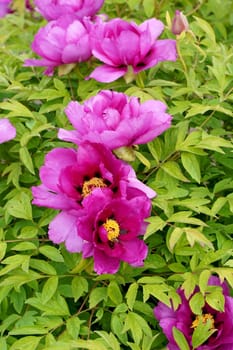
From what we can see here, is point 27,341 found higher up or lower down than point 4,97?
lower down

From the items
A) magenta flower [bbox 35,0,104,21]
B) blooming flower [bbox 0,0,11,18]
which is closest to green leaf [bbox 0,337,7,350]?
magenta flower [bbox 35,0,104,21]

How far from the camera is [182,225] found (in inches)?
48.0

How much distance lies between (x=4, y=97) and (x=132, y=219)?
0.56 meters

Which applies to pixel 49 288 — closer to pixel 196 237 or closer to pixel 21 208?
pixel 21 208

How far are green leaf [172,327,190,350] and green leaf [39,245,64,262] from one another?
0.23 m

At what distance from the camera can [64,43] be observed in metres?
1.38

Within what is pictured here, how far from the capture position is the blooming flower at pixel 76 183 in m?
1.10

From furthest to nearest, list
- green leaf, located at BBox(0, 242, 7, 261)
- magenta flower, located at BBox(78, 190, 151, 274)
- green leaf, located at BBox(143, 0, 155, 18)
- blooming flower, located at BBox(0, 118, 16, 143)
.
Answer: green leaf, located at BBox(143, 0, 155, 18)
blooming flower, located at BBox(0, 118, 16, 143)
green leaf, located at BBox(0, 242, 7, 261)
magenta flower, located at BBox(78, 190, 151, 274)

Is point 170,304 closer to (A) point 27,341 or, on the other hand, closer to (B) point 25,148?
(A) point 27,341

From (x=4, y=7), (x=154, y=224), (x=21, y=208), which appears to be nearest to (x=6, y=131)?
(x=21, y=208)

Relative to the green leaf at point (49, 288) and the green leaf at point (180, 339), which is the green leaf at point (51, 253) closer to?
the green leaf at point (49, 288)

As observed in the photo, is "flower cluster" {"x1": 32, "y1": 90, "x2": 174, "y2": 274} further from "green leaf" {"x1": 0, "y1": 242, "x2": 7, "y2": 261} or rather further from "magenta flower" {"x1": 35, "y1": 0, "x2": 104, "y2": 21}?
"magenta flower" {"x1": 35, "y1": 0, "x2": 104, "y2": 21}

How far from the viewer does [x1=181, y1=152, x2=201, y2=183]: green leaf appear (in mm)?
1238

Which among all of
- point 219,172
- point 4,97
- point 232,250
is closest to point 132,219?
point 232,250
